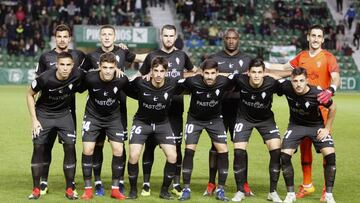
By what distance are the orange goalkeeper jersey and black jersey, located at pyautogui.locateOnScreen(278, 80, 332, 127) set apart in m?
0.76

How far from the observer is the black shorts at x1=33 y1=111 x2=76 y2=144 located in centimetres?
1088

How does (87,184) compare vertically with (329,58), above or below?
below

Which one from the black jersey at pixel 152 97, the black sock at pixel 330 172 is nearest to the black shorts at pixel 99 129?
the black jersey at pixel 152 97

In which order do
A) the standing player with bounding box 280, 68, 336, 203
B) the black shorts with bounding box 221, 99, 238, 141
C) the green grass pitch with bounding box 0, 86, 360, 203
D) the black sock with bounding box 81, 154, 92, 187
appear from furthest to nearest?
the black shorts with bounding box 221, 99, 238, 141 → the green grass pitch with bounding box 0, 86, 360, 203 → the black sock with bounding box 81, 154, 92, 187 → the standing player with bounding box 280, 68, 336, 203

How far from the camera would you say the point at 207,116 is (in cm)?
1116

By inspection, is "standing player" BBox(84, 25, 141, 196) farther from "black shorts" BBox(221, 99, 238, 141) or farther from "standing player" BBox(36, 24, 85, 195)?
"black shorts" BBox(221, 99, 238, 141)

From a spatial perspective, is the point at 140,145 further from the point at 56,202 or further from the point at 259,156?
the point at 259,156

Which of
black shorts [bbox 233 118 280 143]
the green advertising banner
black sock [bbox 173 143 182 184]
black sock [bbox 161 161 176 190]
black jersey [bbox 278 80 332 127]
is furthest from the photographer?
the green advertising banner

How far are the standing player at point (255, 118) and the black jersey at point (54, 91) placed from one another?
7.95 feet

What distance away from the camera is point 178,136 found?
37.7 ft

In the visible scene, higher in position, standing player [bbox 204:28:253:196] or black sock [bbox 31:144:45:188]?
standing player [bbox 204:28:253:196]

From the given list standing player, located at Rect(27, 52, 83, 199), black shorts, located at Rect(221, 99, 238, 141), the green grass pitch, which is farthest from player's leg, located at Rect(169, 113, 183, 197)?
standing player, located at Rect(27, 52, 83, 199)

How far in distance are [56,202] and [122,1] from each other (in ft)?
111

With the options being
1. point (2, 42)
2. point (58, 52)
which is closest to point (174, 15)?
point (2, 42)
